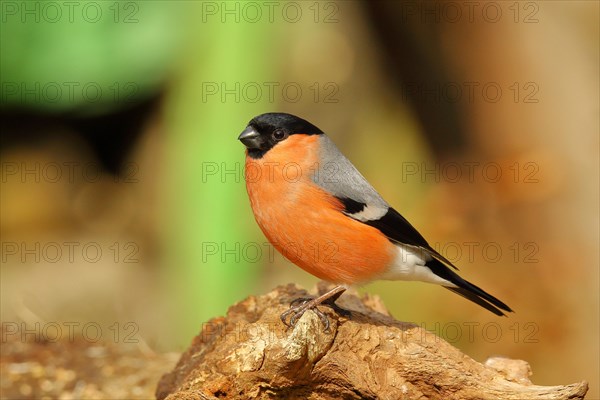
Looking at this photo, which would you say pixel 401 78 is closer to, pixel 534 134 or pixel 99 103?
pixel 534 134

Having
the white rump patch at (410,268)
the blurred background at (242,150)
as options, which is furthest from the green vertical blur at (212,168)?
the white rump patch at (410,268)

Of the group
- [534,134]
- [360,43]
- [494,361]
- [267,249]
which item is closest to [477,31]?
[534,134]

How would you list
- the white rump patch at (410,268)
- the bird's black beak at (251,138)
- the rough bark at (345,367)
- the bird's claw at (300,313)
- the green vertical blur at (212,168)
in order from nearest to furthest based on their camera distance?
the rough bark at (345,367), the bird's claw at (300,313), the bird's black beak at (251,138), the white rump patch at (410,268), the green vertical blur at (212,168)

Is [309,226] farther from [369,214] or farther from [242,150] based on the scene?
[242,150]

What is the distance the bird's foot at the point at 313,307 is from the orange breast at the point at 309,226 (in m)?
0.08

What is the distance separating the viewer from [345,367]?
328 cm

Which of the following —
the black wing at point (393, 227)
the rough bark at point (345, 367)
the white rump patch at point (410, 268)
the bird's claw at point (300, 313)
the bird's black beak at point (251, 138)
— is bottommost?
the rough bark at point (345, 367)

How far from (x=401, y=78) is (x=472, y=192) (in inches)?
48.4

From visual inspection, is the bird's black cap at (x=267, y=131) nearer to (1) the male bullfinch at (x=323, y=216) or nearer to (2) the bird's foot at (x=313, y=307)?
(1) the male bullfinch at (x=323, y=216)

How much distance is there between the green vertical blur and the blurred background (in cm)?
1

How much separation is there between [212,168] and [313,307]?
256cm

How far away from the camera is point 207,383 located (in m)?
3.13

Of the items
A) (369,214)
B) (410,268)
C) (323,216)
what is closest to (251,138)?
(323,216)

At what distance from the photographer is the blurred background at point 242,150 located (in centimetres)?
610
